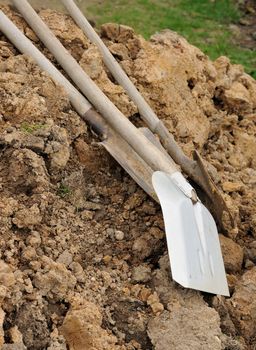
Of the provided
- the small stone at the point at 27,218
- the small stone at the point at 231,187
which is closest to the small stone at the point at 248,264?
the small stone at the point at 231,187

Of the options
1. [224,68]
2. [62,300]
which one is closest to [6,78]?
[62,300]

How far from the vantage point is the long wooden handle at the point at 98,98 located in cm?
357

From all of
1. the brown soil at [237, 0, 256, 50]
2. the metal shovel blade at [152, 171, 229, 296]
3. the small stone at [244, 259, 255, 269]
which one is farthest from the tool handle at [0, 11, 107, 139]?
the brown soil at [237, 0, 256, 50]

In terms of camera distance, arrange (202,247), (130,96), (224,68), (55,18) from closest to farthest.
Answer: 1. (202,247)
2. (130,96)
3. (55,18)
4. (224,68)

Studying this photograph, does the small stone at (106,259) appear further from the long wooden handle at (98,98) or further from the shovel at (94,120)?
the long wooden handle at (98,98)

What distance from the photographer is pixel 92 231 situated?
3346 mm

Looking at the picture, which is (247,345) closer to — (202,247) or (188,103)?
(202,247)

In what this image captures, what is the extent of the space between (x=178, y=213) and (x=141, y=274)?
1.24ft

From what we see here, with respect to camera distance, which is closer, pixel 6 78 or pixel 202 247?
pixel 202 247

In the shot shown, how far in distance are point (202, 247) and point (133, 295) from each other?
18.1 inches

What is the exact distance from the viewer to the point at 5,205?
3.11m

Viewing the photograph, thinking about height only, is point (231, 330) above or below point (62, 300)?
below

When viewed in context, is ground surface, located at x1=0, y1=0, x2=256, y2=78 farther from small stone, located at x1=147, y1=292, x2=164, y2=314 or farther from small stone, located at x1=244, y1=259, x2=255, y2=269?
small stone, located at x1=147, y1=292, x2=164, y2=314

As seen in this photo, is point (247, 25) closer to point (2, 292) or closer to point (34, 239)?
point (34, 239)
